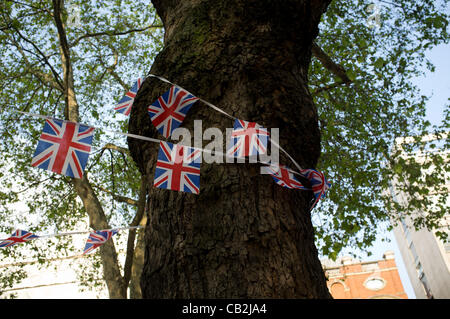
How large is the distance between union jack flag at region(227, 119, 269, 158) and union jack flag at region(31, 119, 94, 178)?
1.22 m

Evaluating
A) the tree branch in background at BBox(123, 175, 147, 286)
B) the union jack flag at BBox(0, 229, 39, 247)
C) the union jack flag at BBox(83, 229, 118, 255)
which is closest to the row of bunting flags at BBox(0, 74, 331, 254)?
the union jack flag at BBox(0, 229, 39, 247)

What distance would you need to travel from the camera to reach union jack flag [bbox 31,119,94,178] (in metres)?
2.52

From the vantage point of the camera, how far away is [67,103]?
760 centimetres

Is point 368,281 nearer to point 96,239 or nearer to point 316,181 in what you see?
point 96,239

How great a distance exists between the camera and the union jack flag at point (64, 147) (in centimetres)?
252

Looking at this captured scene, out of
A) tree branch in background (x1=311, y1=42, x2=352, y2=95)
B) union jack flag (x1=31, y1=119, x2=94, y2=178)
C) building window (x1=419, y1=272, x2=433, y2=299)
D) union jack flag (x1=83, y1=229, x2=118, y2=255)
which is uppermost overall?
building window (x1=419, y1=272, x2=433, y2=299)

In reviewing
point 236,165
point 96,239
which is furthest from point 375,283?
point 236,165

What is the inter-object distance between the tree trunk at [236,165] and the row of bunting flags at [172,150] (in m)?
0.07

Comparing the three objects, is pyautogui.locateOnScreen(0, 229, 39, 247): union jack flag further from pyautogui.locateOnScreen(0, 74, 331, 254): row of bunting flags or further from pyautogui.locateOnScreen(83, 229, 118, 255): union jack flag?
pyautogui.locateOnScreen(0, 74, 331, 254): row of bunting flags

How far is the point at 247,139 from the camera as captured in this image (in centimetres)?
198

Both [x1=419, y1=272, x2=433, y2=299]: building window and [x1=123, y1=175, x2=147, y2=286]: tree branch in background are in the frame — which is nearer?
[x1=123, y1=175, x2=147, y2=286]: tree branch in background

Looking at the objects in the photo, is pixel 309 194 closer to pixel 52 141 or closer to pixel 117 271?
pixel 52 141
